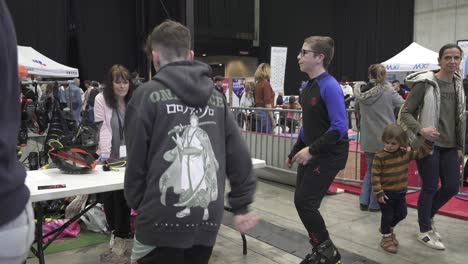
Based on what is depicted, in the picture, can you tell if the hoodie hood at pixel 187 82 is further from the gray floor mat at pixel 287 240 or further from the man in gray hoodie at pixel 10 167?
the gray floor mat at pixel 287 240

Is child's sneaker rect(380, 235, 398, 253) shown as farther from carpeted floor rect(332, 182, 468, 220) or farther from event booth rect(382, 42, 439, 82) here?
event booth rect(382, 42, 439, 82)

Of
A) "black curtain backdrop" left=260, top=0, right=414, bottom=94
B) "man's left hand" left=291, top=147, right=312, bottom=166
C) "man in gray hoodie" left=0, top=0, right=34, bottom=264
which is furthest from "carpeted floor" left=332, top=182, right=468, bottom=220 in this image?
"black curtain backdrop" left=260, top=0, right=414, bottom=94

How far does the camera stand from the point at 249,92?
10773mm

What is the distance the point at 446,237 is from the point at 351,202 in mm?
1395

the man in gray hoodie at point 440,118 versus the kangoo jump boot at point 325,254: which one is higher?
the man in gray hoodie at point 440,118

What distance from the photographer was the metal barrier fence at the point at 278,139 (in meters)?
6.21

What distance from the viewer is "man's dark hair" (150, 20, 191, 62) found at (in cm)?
178

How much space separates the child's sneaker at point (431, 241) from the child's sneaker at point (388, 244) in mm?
298

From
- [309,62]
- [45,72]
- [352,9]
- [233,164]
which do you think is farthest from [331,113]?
[352,9]

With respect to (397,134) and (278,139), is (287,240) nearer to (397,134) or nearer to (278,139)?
(397,134)

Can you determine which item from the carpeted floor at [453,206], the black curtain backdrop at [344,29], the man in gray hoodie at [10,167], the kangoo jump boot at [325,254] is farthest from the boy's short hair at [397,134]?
the black curtain backdrop at [344,29]

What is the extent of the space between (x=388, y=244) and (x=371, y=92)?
5.93ft

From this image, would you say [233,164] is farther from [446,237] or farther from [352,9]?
[352,9]

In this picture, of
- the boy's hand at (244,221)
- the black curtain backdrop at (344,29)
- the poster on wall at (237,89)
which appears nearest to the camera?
the boy's hand at (244,221)
